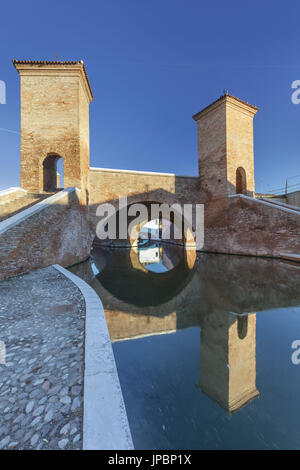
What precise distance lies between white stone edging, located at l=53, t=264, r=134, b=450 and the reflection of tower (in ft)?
3.62

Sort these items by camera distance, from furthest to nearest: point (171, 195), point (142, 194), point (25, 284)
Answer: point (171, 195)
point (142, 194)
point (25, 284)

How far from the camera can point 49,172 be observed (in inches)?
484

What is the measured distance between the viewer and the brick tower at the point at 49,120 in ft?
32.5

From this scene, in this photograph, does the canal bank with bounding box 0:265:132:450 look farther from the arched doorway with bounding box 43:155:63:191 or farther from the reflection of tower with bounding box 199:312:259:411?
the arched doorway with bounding box 43:155:63:191

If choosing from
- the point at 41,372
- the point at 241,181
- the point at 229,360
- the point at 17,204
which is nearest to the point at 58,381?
the point at 41,372

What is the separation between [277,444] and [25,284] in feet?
16.3

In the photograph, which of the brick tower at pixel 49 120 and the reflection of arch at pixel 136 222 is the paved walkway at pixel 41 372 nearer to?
the brick tower at pixel 49 120

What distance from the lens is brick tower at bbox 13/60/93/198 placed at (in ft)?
32.5

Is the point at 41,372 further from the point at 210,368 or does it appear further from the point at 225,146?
the point at 225,146

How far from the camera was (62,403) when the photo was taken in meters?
1.43

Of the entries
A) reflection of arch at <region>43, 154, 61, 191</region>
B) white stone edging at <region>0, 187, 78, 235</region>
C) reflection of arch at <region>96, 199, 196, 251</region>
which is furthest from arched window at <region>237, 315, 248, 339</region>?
reflection of arch at <region>43, 154, 61, 191</region>

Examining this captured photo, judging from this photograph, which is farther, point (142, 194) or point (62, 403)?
point (142, 194)
